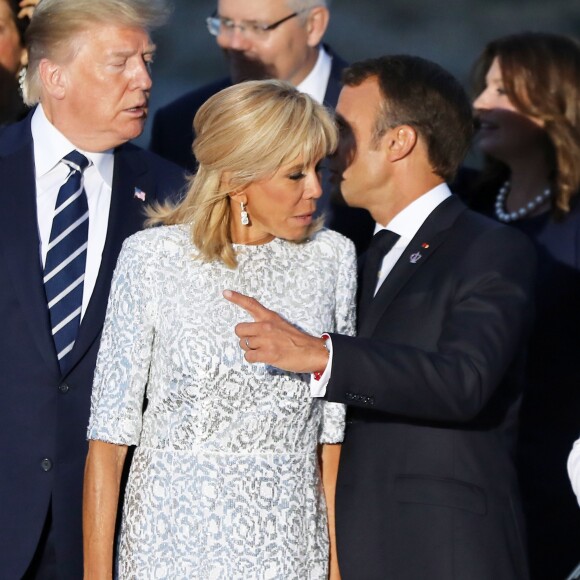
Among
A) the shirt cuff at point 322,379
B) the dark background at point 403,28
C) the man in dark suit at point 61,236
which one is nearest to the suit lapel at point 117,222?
the man in dark suit at point 61,236

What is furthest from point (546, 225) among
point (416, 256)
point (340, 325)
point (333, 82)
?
point (340, 325)

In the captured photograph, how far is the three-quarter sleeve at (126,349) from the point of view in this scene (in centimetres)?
306

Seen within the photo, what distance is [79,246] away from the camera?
3465 mm

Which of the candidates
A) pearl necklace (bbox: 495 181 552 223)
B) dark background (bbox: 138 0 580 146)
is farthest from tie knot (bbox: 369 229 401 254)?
dark background (bbox: 138 0 580 146)

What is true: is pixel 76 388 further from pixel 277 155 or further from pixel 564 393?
pixel 564 393

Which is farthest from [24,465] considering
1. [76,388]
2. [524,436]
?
[524,436]

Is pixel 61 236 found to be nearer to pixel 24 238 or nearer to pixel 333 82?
pixel 24 238

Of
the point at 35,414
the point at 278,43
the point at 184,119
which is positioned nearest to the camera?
the point at 35,414

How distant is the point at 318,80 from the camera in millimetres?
4613

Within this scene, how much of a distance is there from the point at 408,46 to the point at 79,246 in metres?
2.97

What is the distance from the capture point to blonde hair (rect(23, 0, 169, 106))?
3566 millimetres

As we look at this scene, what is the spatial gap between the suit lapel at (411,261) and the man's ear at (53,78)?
3.24 feet

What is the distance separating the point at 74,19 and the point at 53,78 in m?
0.16

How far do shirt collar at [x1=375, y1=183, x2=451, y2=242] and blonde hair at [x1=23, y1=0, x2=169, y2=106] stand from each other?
0.84 m
